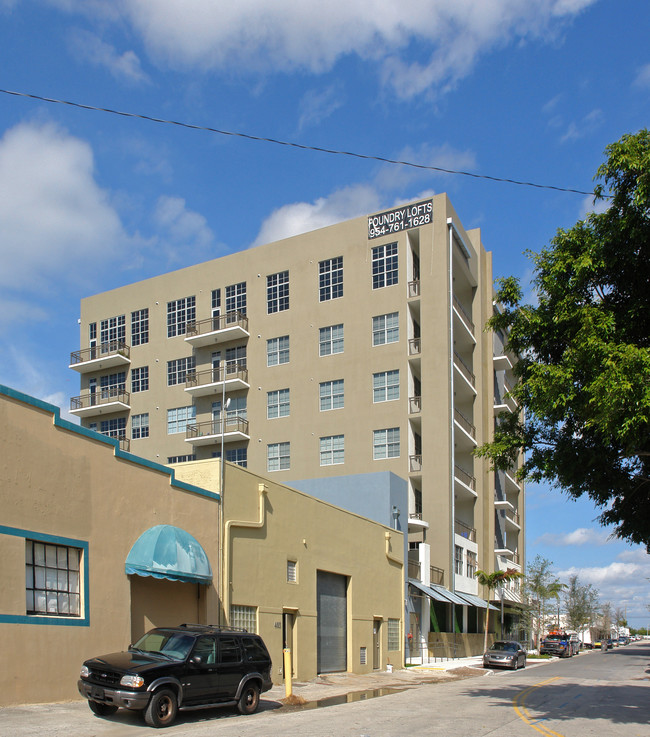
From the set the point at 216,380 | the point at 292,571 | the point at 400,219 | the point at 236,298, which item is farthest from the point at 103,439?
the point at 236,298

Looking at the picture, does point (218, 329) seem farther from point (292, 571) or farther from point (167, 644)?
point (167, 644)

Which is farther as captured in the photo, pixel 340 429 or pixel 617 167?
pixel 340 429

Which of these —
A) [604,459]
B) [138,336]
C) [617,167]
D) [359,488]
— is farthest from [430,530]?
[617,167]

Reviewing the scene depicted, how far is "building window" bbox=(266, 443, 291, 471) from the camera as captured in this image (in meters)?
50.0

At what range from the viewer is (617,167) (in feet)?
49.4

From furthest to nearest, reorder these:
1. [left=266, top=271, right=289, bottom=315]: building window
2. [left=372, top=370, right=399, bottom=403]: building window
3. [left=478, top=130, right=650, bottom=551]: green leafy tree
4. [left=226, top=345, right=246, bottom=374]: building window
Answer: [left=226, top=345, right=246, bottom=374]: building window, [left=266, top=271, right=289, bottom=315]: building window, [left=372, top=370, right=399, bottom=403]: building window, [left=478, top=130, right=650, bottom=551]: green leafy tree

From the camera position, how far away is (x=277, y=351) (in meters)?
51.8

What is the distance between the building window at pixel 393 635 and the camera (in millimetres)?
33616

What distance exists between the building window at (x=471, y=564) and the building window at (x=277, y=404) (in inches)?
569

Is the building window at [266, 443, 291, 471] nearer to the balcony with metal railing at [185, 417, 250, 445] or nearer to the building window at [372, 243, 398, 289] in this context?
the balcony with metal railing at [185, 417, 250, 445]

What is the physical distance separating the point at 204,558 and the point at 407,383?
92.2 ft

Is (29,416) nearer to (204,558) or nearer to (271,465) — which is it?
(204,558)

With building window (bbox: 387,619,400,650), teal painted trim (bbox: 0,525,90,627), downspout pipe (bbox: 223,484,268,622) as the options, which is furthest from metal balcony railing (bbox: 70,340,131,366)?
teal painted trim (bbox: 0,525,90,627)

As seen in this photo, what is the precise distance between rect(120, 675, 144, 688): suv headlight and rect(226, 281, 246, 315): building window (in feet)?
133
